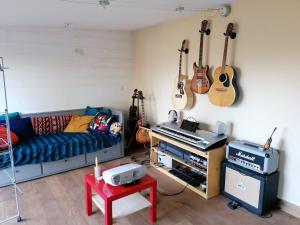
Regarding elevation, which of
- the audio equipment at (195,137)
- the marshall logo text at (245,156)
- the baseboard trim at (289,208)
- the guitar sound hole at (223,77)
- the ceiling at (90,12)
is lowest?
the baseboard trim at (289,208)

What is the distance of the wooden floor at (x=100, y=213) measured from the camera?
2.26 m

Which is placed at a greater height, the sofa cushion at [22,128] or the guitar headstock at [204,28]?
the guitar headstock at [204,28]

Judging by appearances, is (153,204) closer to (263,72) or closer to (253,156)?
(253,156)

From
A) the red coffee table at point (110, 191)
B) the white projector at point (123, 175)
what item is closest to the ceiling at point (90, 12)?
the white projector at point (123, 175)

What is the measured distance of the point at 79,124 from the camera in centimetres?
378

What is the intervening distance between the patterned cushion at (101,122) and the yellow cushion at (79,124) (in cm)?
10

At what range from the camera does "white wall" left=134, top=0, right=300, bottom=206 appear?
222 cm

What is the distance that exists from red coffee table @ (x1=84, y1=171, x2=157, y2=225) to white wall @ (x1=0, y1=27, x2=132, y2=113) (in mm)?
2010

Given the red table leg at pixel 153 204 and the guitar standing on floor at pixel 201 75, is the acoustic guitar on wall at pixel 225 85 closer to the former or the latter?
the guitar standing on floor at pixel 201 75

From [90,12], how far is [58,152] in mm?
1832

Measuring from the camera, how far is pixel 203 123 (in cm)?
316

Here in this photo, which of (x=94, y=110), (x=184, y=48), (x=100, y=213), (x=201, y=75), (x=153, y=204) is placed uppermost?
(x=184, y=48)

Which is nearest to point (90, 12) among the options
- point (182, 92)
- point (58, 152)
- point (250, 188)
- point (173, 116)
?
point (182, 92)

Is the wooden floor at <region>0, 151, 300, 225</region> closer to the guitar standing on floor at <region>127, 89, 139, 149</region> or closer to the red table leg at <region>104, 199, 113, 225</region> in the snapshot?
the red table leg at <region>104, 199, 113, 225</region>
